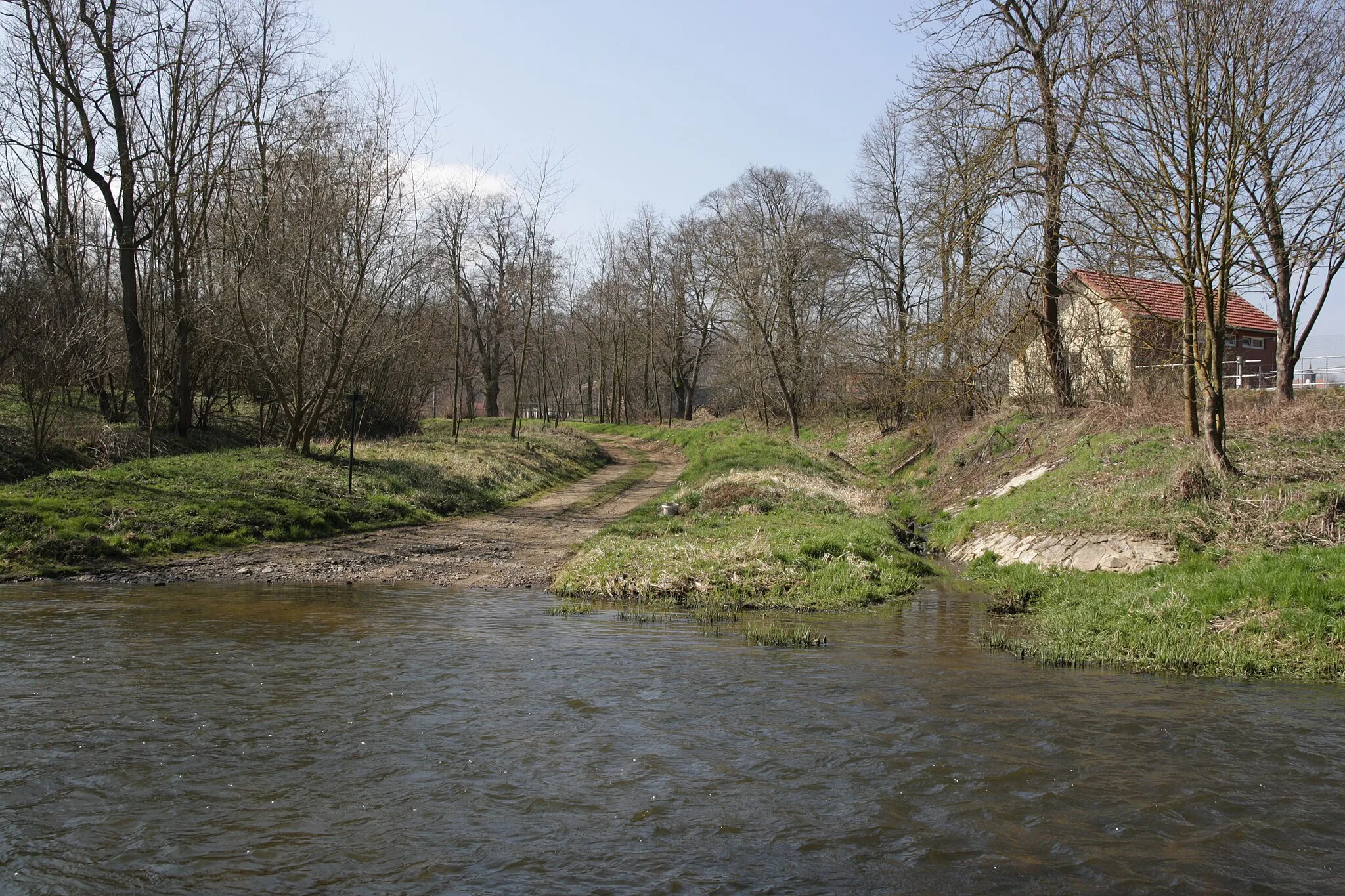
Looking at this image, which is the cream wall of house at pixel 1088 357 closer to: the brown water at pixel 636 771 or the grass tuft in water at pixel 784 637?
the grass tuft in water at pixel 784 637

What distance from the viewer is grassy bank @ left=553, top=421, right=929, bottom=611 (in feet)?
41.6

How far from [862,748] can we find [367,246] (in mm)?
20801

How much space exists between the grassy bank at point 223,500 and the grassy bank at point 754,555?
5.49 meters

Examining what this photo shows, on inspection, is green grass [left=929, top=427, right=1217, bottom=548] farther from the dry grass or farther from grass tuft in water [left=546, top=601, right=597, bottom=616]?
grass tuft in water [left=546, top=601, right=597, bottom=616]

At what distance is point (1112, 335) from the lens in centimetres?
2238

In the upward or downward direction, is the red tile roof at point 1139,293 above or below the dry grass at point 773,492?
above

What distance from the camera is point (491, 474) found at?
85.6 ft

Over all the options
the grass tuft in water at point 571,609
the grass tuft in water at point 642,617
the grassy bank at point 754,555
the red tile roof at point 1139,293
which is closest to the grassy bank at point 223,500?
the grassy bank at point 754,555

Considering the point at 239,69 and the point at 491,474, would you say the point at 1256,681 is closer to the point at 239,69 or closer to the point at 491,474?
the point at 491,474

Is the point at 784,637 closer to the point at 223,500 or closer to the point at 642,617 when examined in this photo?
the point at 642,617

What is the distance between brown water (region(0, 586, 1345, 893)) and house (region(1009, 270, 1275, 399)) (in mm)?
8936

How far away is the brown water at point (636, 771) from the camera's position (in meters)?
4.67

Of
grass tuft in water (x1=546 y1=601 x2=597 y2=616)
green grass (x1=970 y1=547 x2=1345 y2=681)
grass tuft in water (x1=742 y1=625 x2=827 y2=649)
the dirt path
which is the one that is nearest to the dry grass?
the dirt path

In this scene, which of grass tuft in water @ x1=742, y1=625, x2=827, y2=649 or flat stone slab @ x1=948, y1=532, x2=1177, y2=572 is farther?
flat stone slab @ x1=948, y1=532, x2=1177, y2=572
